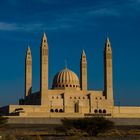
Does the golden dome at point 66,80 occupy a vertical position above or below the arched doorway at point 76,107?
above

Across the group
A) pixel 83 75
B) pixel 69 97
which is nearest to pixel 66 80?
pixel 83 75

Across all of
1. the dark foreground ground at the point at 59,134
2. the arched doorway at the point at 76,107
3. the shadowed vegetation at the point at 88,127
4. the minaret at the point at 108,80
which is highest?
the minaret at the point at 108,80

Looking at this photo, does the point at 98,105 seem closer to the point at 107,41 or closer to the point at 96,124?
the point at 107,41

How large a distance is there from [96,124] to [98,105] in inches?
2182

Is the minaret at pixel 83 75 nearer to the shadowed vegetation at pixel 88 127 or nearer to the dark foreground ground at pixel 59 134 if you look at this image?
the dark foreground ground at pixel 59 134

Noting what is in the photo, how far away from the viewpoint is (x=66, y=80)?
9406 cm

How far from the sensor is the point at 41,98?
84.4 m

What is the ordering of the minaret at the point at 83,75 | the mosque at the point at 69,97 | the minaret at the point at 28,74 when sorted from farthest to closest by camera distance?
the minaret at the point at 83,75 → the minaret at the point at 28,74 → the mosque at the point at 69,97

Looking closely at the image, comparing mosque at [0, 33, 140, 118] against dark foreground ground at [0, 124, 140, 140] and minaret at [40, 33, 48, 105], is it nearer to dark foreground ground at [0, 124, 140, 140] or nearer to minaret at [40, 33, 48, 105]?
minaret at [40, 33, 48, 105]

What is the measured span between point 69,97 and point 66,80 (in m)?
6.93

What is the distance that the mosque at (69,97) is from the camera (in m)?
83.5

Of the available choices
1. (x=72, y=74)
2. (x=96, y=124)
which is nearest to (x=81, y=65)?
(x=72, y=74)

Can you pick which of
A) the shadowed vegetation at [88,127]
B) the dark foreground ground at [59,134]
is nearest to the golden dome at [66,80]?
the dark foreground ground at [59,134]

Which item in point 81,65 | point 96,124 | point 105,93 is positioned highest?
point 81,65
